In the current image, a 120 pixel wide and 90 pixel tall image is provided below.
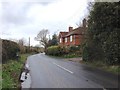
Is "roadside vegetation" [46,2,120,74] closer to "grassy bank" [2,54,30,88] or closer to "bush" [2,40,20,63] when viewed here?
"grassy bank" [2,54,30,88]

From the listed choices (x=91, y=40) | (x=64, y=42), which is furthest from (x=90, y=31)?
(x=64, y=42)

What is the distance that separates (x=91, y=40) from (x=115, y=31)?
5.74 m

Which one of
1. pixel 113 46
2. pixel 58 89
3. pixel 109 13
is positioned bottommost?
pixel 58 89

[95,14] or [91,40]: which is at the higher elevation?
[95,14]

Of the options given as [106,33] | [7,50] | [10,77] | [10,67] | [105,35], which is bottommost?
[10,77]

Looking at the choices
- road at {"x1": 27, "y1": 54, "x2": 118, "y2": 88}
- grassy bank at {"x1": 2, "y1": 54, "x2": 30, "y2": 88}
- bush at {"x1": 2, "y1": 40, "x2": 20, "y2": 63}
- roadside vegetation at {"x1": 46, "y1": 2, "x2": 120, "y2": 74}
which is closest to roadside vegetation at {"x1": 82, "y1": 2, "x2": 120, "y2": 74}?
roadside vegetation at {"x1": 46, "y1": 2, "x2": 120, "y2": 74}

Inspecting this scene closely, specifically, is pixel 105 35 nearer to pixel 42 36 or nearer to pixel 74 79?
pixel 74 79

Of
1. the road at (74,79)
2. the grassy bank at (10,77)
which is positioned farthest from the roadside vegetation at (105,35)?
the grassy bank at (10,77)

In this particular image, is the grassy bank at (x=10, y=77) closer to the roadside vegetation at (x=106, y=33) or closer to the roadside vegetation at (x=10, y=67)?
the roadside vegetation at (x=10, y=67)

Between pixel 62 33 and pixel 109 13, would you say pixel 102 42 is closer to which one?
pixel 109 13

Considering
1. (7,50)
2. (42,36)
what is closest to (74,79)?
(7,50)

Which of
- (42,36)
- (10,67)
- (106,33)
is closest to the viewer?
(10,67)

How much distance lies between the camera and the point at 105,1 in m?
24.7

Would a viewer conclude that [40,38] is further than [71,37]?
Yes
